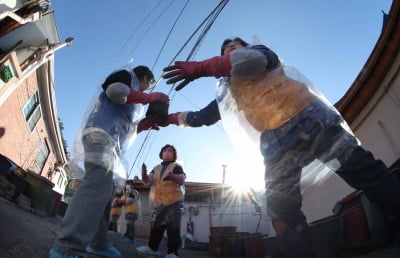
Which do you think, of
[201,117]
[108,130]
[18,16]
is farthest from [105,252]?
[18,16]

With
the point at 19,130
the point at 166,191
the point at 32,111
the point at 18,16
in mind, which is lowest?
the point at 166,191

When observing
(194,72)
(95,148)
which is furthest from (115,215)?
(194,72)

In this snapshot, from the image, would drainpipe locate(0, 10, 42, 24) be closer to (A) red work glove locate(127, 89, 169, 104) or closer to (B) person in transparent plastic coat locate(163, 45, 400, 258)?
(A) red work glove locate(127, 89, 169, 104)

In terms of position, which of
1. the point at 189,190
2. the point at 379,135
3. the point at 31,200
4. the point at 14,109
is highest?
the point at 14,109

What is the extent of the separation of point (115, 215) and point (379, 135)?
715 centimetres

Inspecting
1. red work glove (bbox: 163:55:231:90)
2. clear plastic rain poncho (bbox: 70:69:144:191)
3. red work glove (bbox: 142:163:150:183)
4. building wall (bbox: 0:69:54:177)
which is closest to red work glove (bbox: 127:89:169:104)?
clear plastic rain poncho (bbox: 70:69:144:191)

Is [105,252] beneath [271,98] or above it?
beneath

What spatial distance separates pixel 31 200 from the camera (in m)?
4.95

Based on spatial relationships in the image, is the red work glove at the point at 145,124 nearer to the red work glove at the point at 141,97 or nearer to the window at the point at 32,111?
the red work glove at the point at 141,97

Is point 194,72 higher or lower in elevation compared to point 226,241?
higher

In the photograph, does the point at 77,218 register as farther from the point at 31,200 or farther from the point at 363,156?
the point at 31,200

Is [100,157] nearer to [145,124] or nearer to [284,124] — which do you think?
[145,124]

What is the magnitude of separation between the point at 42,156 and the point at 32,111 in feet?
10.5

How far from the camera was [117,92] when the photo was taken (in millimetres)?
1998
